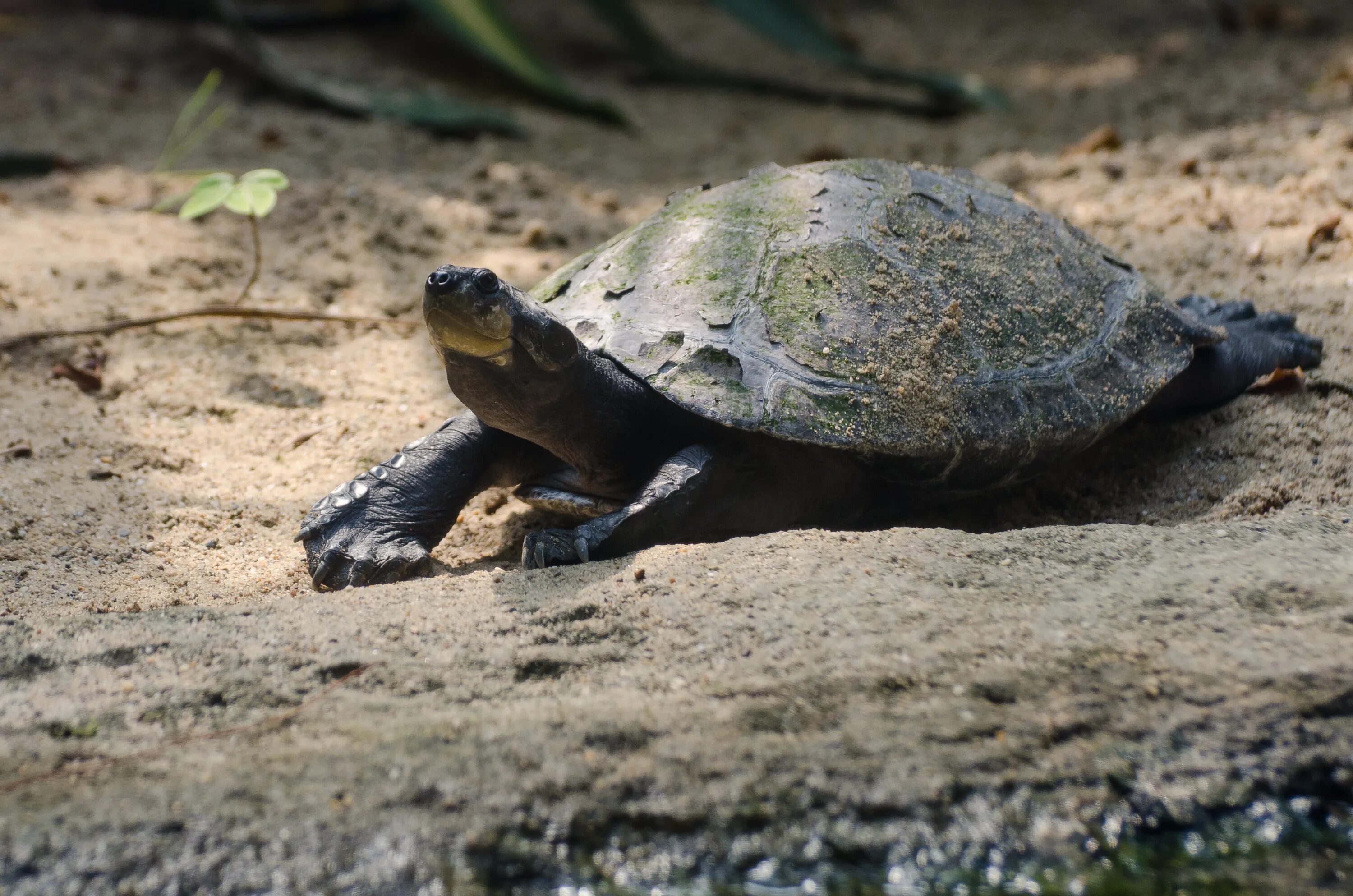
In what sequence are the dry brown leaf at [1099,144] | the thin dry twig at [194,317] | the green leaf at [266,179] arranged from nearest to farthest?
the thin dry twig at [194,317], the green leaf at [266,179], the dry brown leaf at [1099,144]

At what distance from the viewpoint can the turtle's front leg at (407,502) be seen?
9.28 ft

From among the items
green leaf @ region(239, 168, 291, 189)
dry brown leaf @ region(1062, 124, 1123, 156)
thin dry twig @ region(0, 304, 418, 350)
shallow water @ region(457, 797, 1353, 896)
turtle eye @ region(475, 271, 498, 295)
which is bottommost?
shallow water @ region(457, 797, 1353, 896)

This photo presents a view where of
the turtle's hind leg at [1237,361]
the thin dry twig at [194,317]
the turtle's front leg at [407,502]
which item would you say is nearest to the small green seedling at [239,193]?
the thin dry twig at [194,317]

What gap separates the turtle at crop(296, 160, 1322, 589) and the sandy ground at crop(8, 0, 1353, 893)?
0.21m

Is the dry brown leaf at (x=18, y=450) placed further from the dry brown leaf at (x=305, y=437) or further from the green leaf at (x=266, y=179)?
the green leaf at (x=266, y=179)

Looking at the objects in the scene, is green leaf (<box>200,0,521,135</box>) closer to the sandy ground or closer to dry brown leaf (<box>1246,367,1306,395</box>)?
the sandy ground

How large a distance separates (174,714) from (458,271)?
1.12m

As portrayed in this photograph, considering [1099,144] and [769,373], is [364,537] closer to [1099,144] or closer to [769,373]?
[769,373]

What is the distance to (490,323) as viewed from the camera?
2602 millimetres

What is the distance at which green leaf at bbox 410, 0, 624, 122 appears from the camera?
658cm

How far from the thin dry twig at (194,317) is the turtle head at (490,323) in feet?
5.50

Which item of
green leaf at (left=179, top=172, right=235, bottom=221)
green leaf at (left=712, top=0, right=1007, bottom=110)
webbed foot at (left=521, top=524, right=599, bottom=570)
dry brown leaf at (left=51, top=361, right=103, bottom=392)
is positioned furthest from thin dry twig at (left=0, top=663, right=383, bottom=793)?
green leaf at (left=712, top=0, right=1007, bottom=110)

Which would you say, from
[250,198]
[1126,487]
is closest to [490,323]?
[250,198]

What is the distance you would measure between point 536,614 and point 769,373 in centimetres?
88
